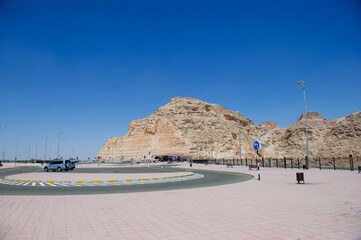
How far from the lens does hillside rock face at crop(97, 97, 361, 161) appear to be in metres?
76.3

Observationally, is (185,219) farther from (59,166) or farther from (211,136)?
(211,136)

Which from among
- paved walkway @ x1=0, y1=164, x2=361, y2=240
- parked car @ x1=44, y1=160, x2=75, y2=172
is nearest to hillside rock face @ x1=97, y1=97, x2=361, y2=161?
parked car @ x1=44, y1=160, x2=75, y2=172

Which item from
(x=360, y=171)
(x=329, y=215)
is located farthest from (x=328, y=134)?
(x=329, y=215)

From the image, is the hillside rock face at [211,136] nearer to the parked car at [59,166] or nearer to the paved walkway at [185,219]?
the parked car at [59,166]

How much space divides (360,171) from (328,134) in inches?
2654

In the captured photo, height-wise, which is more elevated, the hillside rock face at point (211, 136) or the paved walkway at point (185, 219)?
the hillside rock face at point (211, 136)

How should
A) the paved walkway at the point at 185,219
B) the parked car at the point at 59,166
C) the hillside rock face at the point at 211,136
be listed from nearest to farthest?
the paved walkway at the point at 185,219 < the parked car at the point at 59,166 < the hillside rock face at the point at 211,136

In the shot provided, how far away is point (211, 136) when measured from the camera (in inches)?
3487

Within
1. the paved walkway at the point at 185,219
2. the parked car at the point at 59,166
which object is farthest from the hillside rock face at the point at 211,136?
the paved walkway at the point at 185,219

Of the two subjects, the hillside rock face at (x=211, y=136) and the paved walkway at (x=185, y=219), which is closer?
the paved walkway at (x=185, y=219)

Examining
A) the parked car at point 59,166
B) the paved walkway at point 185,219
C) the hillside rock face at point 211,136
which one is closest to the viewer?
the paved walkway at point 185,219

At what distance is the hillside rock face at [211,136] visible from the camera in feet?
250

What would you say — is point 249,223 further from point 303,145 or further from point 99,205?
point 303,145

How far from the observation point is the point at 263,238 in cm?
453
